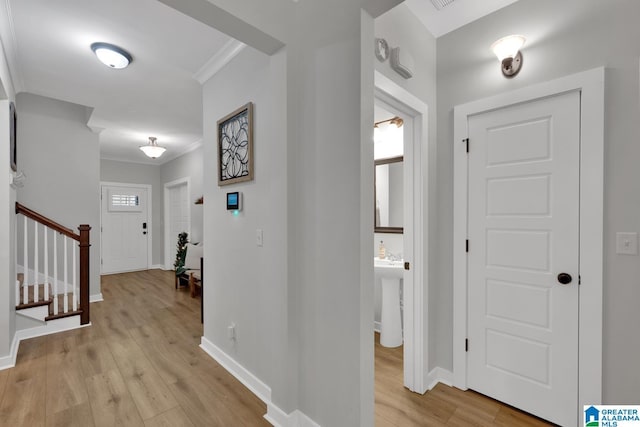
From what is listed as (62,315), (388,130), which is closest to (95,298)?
(62,315)

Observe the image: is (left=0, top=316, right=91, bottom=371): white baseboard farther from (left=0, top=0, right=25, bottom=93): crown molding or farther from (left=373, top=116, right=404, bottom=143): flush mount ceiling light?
(left=373, top=116, right=404, bottom=143): flush mount ceiling light

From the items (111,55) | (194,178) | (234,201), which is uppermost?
(111,55)

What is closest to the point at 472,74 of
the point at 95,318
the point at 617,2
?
the point at 617,2

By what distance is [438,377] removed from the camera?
2207 millimetres

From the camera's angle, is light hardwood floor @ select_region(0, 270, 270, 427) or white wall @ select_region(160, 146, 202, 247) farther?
white wall @ select_region(160, 146, 202, 247)

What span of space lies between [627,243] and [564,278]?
13.5 inches

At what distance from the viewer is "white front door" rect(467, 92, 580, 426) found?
5.58ft

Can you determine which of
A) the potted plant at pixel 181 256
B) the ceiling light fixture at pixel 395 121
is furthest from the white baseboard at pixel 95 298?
the ceiling light fixture at pixel 395 121

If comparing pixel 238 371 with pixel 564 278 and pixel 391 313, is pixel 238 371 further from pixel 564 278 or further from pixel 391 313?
pixel 564 278

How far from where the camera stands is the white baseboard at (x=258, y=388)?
163cm

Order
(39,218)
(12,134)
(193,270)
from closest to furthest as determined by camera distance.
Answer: (12,134), (39,218), (193,270)

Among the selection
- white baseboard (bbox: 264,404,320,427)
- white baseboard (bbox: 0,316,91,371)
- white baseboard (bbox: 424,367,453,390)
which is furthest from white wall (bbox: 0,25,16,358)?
white baseboard (bbox: 424,367,453,390)

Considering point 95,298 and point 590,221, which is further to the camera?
point 95,298

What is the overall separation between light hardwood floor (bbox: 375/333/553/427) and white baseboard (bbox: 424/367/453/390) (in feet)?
0.11
